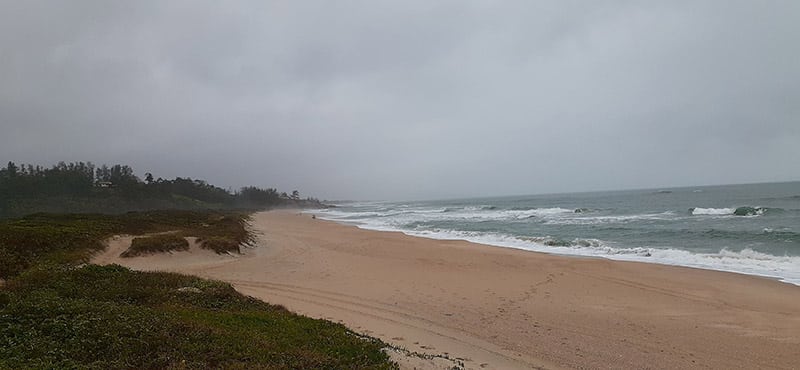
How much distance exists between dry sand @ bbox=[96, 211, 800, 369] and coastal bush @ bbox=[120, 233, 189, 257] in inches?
17.5

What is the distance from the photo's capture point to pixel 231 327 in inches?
250

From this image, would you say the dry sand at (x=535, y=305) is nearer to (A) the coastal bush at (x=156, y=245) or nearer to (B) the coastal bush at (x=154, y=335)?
(A) the coastal bush at (x=156, y=245)

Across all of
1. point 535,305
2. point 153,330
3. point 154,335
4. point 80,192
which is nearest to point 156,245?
point 153,330

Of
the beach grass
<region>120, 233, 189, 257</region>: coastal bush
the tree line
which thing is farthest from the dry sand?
the tree line

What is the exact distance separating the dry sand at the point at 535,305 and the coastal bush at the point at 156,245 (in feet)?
1.46

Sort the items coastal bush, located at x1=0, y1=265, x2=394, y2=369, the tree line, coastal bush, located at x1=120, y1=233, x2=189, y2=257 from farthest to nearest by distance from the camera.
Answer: the tree line < coastal bush, located at x1=120, y1=233, x2=189, y2=257 < coastal bush, located at x1=0, y1=265, x2=394, y2=369

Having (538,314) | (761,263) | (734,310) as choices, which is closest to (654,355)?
(538,314)

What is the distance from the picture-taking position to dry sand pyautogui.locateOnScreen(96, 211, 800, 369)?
7.32 m

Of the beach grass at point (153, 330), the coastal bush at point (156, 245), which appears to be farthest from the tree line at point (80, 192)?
the beach grass at point (153, 330)

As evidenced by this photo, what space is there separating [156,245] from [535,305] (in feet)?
47.6

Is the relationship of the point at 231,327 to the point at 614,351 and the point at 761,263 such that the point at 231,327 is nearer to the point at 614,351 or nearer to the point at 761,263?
the point at 614,351

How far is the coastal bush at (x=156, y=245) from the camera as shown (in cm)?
1647

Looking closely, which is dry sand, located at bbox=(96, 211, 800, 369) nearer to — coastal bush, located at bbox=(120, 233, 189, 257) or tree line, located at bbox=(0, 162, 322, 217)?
coastal bush, located at bbox=(120, 233, 189, 257)

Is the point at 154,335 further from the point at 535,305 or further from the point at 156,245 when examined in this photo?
the point at 156,245
